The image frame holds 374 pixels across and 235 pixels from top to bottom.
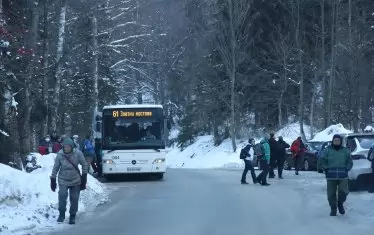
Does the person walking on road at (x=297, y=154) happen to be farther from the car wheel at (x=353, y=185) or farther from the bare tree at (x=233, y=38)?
the bare tree at (x=233, y=38)

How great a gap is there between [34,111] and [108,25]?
1685 centimetres

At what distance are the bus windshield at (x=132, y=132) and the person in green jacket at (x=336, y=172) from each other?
12.7m

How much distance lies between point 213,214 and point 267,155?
9149 millimetres

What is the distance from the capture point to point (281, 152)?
28016 millimetres

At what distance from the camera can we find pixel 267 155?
24609 millimetres

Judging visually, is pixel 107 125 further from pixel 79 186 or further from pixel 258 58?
pixel 258 58

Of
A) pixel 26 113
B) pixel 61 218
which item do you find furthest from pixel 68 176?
pixel 26 113

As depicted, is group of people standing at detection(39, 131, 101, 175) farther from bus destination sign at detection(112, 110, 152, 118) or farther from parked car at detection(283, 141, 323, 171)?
parked car at detection(283, 141, 323, 171)

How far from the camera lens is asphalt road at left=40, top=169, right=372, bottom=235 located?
519 inches

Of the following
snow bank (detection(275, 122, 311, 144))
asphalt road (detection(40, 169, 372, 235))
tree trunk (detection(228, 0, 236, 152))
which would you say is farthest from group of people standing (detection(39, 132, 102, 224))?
snow bank (detection(275, 122, 311, 144))

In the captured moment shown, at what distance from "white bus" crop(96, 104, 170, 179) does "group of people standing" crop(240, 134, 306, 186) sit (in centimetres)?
372

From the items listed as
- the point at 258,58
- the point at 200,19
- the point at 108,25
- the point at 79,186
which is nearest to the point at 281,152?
the point at 79,186

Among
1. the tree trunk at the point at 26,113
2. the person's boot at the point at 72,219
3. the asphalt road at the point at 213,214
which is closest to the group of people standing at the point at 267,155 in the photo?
the asphalt road at the point at 213,214

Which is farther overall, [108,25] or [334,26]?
[334,26]
